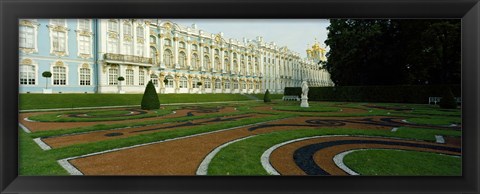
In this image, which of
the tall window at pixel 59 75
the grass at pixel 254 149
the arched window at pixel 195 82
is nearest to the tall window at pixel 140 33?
the arched window at pixel 195 82

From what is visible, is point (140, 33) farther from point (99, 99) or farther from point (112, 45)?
point (99, 99)

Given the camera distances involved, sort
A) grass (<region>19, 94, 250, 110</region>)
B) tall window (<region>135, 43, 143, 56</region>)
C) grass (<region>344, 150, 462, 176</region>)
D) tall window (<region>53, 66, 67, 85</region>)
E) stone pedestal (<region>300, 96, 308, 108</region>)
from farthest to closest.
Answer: tall window (<region>135, 43, 143, 56</region>) → stone pedestal (<region>300, 96, 308, 108</region>) → tall window (<region>53, 66, 67, 85</region>) → grass (<region>19, 94, 250, 110</region>) → grass (<region>344, 150, 462, 176</region>)

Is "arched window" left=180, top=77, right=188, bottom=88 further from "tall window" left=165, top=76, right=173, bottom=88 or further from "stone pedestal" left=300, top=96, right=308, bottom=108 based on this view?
"stone pedestal" left=300, top=96, right=308, bottom=108

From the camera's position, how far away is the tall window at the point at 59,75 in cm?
1607

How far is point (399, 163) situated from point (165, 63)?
66.0ft

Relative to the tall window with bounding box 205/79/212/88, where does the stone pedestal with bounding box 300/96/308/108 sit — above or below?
below

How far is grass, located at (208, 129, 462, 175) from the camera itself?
397 cm

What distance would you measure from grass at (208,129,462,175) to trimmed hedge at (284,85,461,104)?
47.9 feet

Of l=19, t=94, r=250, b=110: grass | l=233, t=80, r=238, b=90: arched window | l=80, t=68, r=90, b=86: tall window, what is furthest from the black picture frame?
l=233, t=80, r=238, b=90: arched window

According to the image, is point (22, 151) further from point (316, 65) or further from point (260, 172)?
point (316, 65)

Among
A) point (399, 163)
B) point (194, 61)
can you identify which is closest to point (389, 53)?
point (194, 61)
